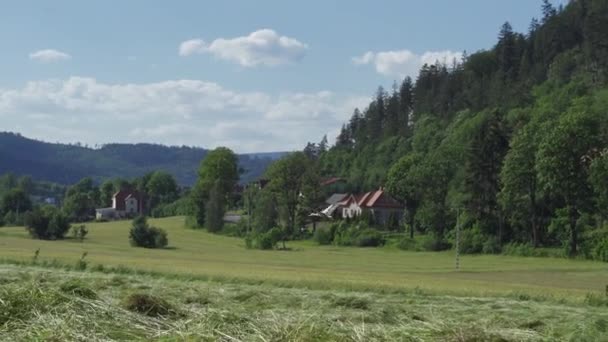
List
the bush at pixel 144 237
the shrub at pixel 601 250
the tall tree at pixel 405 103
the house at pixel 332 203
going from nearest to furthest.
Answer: the shrub at pixel 601 250, the bush at pixel 144 237, the house at pixel 332 203, the tall tree at pixel 405 103

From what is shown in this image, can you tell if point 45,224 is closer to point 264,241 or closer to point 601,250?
point 264,241

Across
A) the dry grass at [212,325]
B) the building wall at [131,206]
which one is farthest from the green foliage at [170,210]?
the dry grass at [212,325]

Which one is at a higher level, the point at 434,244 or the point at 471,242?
the point at 471,242

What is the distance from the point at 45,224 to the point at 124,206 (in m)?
64.3

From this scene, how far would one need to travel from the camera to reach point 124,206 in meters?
140

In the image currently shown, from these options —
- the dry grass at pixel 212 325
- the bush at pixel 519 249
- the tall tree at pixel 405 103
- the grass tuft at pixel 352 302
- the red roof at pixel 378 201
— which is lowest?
the bush at pixel 519 249

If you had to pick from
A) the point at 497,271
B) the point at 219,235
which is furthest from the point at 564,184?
the point at 219,235

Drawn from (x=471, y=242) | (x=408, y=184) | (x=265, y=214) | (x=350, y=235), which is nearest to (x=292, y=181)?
(x=265, y=214)

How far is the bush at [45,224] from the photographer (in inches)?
2960

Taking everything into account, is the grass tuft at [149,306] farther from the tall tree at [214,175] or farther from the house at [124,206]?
the house at [124,206]

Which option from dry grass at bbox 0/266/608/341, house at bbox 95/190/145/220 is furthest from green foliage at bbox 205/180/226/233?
dry grass at bbox 0/266/608/341

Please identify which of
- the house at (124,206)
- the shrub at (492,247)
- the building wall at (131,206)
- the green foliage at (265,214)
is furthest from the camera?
the building wall at (131,206)

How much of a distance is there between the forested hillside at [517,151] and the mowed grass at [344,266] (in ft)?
20.3

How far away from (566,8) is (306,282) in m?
133
